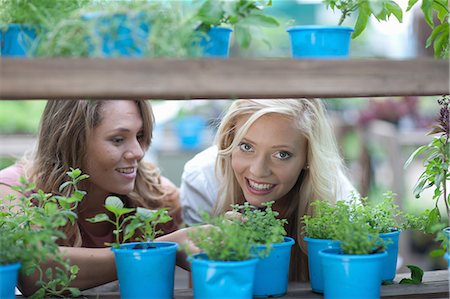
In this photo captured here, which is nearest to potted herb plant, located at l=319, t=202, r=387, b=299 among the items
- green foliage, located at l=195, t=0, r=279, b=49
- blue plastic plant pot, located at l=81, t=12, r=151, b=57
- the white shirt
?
green foliage, located at l=195, t=0, r=279, b=49

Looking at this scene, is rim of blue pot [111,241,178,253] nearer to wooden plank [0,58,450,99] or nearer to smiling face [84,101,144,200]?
wooden plank [0,58,450,99]

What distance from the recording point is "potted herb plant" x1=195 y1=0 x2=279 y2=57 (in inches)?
47.8

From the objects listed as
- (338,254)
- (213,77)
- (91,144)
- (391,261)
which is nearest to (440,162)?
(391,261)

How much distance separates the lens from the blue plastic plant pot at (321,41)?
1233 millimetres

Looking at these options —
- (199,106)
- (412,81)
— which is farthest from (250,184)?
(199,106)

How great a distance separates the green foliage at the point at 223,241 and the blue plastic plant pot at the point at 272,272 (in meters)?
0.13

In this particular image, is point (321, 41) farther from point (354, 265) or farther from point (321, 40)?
point (354, 265)

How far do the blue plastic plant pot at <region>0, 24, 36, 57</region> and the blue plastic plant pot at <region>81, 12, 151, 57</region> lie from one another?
0.12m

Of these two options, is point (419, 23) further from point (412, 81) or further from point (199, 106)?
point (412, 81)

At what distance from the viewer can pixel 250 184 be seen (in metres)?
1.99

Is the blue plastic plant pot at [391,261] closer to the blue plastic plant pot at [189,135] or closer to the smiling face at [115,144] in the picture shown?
the smiling face at [115,144]

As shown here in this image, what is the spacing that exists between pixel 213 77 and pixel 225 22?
0.68 feet

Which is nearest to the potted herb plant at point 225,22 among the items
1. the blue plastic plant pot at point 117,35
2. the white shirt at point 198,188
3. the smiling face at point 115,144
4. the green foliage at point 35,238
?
the blue plastic plant pot at point 117,35

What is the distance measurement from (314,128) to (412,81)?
0.84 metres
